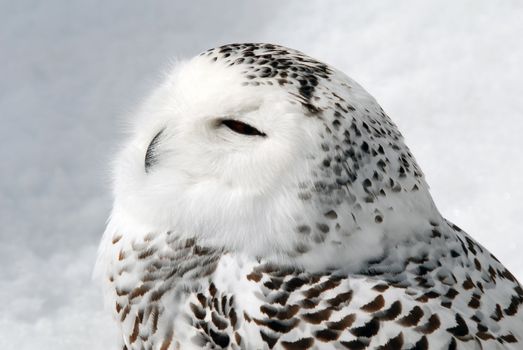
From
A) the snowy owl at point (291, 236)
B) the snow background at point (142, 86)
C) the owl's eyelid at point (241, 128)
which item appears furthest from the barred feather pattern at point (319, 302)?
the snow background at point (142, 86)

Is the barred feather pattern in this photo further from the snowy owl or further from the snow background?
the snow background

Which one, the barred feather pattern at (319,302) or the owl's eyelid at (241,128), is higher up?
the owl's eyelid at (241,128)

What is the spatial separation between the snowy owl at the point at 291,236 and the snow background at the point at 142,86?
1.44 metres

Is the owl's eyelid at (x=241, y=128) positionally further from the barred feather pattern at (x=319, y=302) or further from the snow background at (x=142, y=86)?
the snow background at (x=142, y=86)

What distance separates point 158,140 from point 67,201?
6.30 feet

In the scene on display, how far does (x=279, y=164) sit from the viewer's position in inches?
72.9

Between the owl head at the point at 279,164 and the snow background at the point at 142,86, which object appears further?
the snow background at the point at 142,86

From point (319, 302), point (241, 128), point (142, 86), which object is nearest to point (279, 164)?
point (241, 128)

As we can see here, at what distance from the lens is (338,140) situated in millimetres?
1850

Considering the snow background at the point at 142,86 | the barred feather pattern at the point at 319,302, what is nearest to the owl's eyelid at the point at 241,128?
the barred feather pattern at the point at 319,302

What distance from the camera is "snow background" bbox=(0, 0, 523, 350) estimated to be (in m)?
3.54

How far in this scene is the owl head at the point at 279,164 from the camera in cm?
185

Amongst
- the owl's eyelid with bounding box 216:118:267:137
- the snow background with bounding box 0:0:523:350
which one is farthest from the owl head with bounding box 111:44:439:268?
the snow background with bounding box 0:0:523:350

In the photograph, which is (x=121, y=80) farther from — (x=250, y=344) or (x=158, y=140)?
(x=250, y=344)
